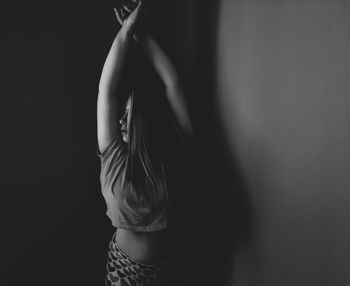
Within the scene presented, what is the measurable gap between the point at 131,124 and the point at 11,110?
34cm

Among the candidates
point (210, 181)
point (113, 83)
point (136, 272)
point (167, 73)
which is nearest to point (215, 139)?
point (210, 181)

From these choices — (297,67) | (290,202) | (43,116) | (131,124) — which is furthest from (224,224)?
(43,116)

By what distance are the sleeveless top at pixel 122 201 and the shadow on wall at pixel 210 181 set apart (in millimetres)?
175

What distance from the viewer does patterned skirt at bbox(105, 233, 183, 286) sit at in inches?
39.4

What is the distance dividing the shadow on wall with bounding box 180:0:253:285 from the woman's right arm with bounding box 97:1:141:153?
243 mm

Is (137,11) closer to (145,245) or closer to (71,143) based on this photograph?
(71,143)

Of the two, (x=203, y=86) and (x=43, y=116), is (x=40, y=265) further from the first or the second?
(x=203, y=86)

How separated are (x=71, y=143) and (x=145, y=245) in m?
0.42

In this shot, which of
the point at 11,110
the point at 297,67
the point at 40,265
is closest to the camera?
the point at 297,67

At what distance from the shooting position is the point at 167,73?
1.05 m

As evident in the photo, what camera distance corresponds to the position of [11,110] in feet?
3.12

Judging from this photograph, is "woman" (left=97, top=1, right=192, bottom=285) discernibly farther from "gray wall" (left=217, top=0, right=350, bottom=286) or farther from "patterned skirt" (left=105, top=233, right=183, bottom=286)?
"gray wall" (left=217, top=0, right=350, bottom=286)

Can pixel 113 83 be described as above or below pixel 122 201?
above

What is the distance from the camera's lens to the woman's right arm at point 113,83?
3.18 ft
